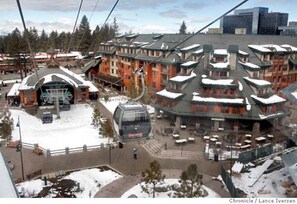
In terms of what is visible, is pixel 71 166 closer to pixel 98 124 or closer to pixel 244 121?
pixel 98 124

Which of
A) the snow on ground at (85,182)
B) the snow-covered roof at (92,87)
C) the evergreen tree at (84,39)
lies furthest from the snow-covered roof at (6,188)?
the snow-covered roof at (92,87)

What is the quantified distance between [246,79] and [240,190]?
2682 mm

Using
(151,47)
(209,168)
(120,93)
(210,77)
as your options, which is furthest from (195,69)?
(209,168)

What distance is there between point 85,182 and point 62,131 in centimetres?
210

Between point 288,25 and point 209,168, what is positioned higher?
point 288,25

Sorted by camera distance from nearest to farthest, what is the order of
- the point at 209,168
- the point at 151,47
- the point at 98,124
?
the point at 209,168
the point at 98,124
the point at 151,47

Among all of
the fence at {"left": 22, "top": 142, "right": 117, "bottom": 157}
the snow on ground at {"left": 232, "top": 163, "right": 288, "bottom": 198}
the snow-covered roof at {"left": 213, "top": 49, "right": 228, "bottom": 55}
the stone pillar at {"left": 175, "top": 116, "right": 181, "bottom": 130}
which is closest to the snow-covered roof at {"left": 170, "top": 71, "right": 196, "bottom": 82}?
the snow-covered roof at {"left": 213, "top": 49, "right": 228, "bottom": 55}

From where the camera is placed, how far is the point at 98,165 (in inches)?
154

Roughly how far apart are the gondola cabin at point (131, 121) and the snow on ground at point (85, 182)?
0.86 metres

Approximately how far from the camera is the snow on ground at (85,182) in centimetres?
304

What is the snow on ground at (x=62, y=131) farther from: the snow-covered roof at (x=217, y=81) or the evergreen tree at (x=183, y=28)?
the evergreen tree at (x=183, y=28)

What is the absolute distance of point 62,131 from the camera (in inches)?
208

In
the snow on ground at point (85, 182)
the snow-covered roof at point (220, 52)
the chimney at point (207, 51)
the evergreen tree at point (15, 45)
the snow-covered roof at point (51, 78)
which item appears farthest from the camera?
the snow-covered roof at point (51, 78)

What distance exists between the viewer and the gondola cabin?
2502mm
